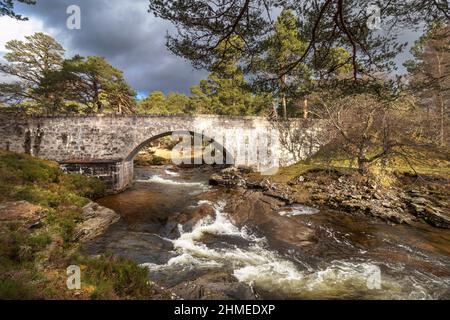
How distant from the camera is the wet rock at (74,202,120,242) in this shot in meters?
10.0

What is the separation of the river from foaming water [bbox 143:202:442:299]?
0.03 m

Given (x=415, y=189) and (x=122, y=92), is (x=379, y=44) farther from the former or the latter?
(x=122, y=92)

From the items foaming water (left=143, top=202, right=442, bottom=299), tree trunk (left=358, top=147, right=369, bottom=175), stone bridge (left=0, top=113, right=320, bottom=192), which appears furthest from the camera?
stone bridge (left=0, top=113, right=320, bottom=192)

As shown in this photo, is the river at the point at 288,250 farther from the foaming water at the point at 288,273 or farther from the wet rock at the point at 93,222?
the wet rock at the point at 93,222

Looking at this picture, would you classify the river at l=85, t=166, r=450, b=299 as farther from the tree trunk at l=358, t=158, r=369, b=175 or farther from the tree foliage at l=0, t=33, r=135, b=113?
the tree foliage at l=0, t=33, r=135, b=113

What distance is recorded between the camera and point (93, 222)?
11078 mm

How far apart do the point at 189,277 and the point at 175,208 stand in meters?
8.14

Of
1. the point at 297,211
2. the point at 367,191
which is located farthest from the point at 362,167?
the point at 297,211

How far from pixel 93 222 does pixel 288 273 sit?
8.53 meters

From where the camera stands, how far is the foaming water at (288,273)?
6.88m

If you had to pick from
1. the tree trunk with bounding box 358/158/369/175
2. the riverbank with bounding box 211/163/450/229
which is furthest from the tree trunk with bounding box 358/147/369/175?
the riverbank with bounding box 211/163/450/229

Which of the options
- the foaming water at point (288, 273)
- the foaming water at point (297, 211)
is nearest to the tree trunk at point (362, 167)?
the foaming water at point (297, 211)

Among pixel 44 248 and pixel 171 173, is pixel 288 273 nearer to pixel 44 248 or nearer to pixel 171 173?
pixel 44 248
